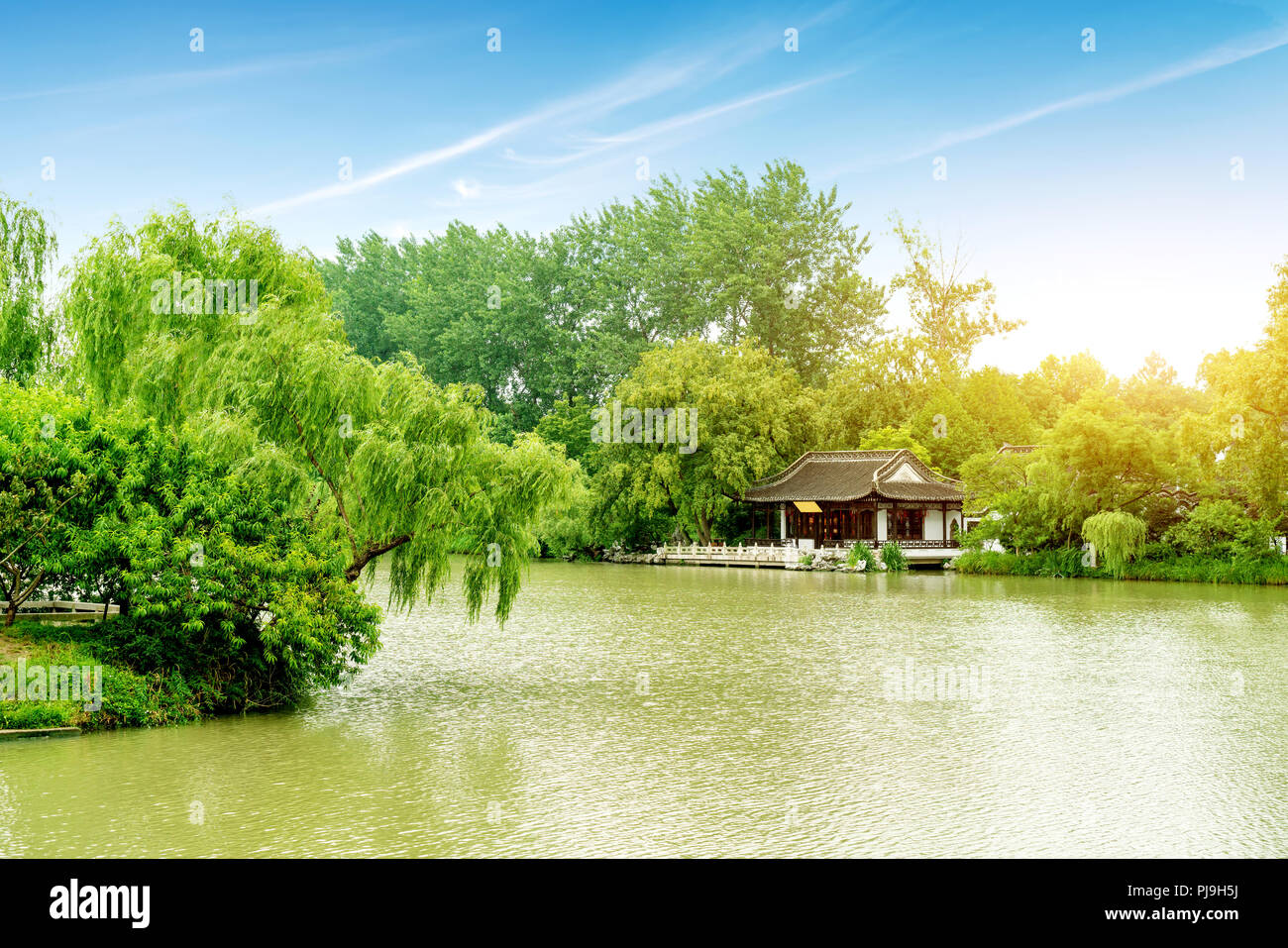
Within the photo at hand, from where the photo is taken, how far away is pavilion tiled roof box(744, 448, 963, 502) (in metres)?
43.3

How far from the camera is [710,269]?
188 feet

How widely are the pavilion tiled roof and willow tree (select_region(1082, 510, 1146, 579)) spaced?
921 centimetres

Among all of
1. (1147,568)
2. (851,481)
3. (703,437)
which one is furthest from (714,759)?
(851,481)

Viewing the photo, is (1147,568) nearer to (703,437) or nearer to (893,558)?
(893,558)

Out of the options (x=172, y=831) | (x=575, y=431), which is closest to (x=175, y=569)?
(x=172, y=831)

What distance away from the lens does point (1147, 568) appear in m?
34.3

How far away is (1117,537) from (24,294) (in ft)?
98.9

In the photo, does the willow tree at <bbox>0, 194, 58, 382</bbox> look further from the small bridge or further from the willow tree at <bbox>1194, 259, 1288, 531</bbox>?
the willow tree at <bbox>1194, 259, 1288, 531</bbox>

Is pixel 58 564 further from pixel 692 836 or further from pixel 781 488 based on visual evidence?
pixel 781 488

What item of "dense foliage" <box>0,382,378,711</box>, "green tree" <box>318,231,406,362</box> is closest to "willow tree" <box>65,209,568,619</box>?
"dense foliage" <box>0,382,378,711</box>

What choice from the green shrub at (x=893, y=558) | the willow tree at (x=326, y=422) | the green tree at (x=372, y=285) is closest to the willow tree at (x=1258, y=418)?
the green shrub at (x=893, y=558)

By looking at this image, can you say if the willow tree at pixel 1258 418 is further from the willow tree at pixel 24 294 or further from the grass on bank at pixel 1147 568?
the willow tree at pixel 24 294

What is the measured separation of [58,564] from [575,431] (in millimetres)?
41883

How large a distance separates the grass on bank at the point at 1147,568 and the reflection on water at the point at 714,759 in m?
13.6
